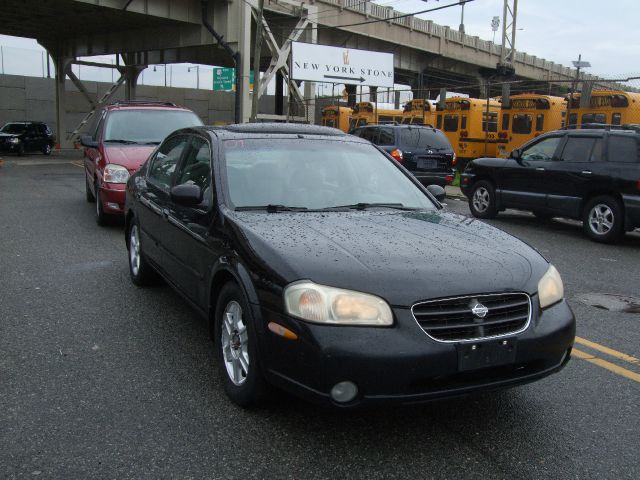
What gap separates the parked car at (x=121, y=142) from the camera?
359 inches

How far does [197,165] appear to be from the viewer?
472 cm

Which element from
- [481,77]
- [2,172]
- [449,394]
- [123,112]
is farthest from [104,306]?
[481,77]

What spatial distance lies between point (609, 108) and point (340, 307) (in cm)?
1849

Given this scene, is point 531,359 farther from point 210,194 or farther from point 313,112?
point 313,112

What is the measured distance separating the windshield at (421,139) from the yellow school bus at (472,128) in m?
8.54

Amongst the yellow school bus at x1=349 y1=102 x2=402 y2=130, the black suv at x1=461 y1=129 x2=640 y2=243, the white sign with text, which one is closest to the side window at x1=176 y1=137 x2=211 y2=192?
the black suv at x1=461 y1=129 x2=640 y2=243

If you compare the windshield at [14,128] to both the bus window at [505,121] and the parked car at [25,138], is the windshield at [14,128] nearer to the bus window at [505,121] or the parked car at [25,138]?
the parked car at [25,138]

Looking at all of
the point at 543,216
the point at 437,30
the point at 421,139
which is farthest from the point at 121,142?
the point at 437,30

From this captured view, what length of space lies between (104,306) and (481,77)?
157ft

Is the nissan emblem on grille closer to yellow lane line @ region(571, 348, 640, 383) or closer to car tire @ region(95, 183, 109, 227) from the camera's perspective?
yellow lane line @ region(571, 348, 640, 383)

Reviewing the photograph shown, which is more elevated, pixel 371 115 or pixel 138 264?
pixel 371 115

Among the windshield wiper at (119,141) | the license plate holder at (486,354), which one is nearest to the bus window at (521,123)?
the windshield wiper at (119,141)

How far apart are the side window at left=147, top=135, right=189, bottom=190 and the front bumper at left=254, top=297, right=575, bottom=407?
8.74 feet

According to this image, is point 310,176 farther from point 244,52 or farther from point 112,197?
point 244,52
